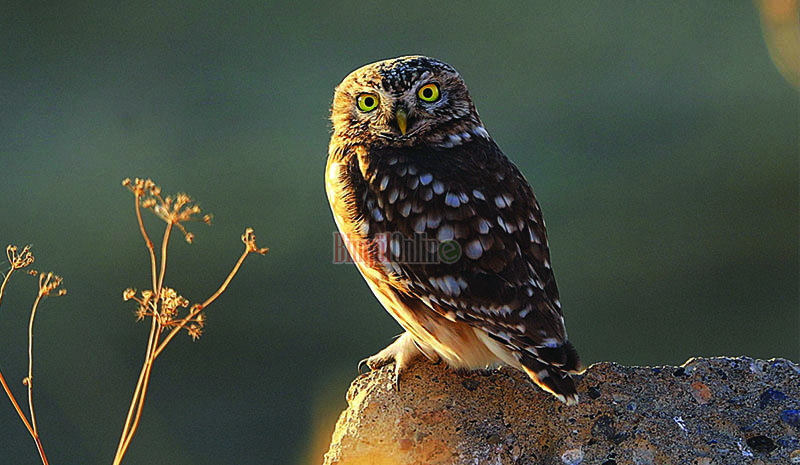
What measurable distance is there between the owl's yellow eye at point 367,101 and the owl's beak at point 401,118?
0.31 feet

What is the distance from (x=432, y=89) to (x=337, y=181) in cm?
41

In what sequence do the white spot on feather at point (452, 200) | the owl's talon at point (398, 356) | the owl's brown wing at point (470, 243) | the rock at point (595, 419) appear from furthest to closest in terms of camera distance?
the owl's talon at point (398, 356) < the white spot on feather at point (452, 200) < the owl's brown wing at point (470, 243) < the rock at point (595, 419)

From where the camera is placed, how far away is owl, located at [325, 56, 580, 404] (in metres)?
2.17

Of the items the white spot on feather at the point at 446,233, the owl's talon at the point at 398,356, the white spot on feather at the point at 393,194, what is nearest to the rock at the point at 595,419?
the owl's talon at the point at 398,356

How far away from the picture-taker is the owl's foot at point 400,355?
7.78ft

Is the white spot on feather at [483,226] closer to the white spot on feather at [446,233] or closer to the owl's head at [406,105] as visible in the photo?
the white spot on feather at [446,233]

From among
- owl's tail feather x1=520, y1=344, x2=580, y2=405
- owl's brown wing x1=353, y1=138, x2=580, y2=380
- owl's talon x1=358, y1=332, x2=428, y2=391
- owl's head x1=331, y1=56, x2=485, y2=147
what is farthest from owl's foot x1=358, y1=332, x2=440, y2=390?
owl's head x1=331, y1=56, x2=485, y2=147

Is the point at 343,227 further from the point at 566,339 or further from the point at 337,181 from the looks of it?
the point at 566,339

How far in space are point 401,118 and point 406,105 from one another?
0.14ft

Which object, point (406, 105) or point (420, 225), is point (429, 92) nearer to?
point (406, 105)

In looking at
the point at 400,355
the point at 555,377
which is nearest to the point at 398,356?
the point at 400,355

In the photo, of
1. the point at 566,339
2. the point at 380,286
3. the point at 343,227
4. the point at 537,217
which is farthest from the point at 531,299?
the point at 343,227

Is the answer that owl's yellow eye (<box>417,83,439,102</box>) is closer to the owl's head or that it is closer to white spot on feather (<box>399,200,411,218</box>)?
the owl's head

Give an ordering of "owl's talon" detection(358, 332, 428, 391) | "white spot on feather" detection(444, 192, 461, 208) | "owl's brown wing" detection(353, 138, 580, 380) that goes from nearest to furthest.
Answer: "owl's brown wing" detection(353, 138, 580, 380) < "white spot on feather" detection(444, 192, 461, 208) < "owl's talon" detection(358, 332, 428, 391)
